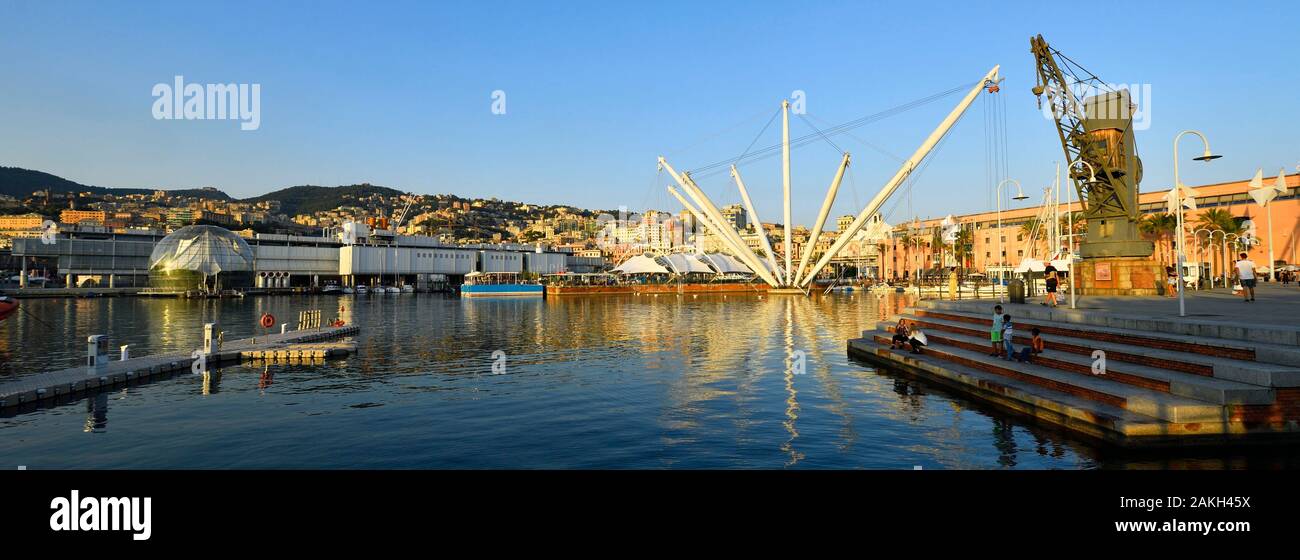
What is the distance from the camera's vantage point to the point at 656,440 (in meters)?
12.9

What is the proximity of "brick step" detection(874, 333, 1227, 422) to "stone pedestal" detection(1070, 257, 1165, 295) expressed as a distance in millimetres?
Result: 15154

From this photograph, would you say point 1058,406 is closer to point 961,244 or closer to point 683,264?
point 961,244

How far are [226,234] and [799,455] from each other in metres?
144

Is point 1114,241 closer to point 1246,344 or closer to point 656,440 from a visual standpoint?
point 1246,344

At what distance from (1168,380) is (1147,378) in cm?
50

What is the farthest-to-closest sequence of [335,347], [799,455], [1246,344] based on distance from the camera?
[335,347] < [1246,344] < [799,455]

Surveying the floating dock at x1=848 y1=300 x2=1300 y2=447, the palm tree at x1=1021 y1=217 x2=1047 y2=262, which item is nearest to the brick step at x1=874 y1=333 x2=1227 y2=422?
the floating dock at x1=848 y1=300 x2=1300 y2=447

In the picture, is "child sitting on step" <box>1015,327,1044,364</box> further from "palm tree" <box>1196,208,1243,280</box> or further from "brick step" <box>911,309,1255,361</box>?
"palm tree" <box>1196,208,1243,280</box>

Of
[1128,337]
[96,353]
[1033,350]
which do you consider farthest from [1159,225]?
[96,353]

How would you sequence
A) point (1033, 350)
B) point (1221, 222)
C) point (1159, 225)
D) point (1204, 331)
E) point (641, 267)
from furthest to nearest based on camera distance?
1. point (641, 267)
2. point (1159, 225)
3. point (1221, 222)
4. point (1033, 350)
5. point (1204, 331)

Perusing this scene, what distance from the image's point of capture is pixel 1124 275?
97.6ft

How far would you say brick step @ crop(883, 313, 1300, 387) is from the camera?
11266 mm

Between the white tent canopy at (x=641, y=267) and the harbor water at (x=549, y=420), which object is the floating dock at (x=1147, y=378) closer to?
the harbor water at (x=549, y=420)
